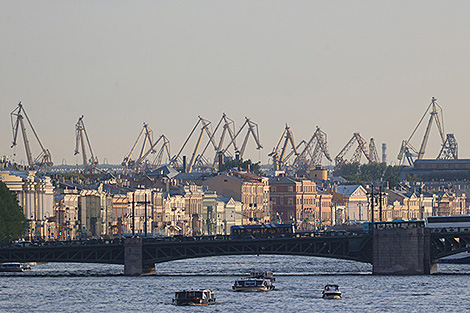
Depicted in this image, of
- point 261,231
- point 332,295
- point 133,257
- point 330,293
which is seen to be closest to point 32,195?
point 261,231

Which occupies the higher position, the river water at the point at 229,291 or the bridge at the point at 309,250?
the bridge at the point at 309,250

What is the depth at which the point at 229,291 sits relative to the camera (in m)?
114

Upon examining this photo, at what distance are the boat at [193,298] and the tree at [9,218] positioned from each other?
1916 inches

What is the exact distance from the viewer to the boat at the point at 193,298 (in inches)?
4058

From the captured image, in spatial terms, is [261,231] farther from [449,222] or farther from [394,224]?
[449,222]

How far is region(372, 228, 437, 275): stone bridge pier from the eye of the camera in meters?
123

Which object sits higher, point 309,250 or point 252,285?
point 309,250

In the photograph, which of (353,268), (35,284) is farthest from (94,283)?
(353,268)

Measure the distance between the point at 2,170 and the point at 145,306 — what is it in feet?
293

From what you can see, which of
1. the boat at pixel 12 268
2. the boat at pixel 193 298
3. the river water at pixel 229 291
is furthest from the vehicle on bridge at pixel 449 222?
the boat at pixel 193 298

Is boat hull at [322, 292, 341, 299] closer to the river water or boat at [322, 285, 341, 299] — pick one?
boat at [322, 285, 341, 299]

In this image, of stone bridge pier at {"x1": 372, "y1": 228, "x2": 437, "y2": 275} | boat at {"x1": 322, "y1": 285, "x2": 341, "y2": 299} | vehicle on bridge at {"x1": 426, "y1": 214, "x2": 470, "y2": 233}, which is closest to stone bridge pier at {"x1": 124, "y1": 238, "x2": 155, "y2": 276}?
stone bridge pier at {"x1": 372, "y1": 228, "x2": 437, "y2": 275}

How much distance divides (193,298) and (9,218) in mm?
55625

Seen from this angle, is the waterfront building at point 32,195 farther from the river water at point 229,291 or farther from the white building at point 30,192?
the river water at point 229,291
